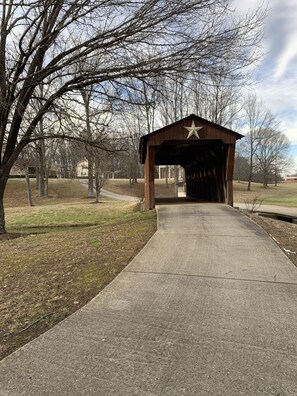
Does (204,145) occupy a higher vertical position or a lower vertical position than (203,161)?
higher

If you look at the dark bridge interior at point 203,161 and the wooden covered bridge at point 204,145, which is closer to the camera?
the wooden covered bridge at point 204,145

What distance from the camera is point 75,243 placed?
25.8 ft

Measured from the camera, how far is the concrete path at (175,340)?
2354mm

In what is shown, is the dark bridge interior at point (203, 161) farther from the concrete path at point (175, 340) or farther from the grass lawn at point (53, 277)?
the concrete path at point (175, 340)

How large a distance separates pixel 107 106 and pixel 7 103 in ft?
9.60

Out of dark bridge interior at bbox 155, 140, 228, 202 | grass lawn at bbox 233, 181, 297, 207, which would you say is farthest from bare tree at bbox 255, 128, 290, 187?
dark bridge interior at bbox 155, 140, 228, 202

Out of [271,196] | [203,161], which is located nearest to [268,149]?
[271,196]

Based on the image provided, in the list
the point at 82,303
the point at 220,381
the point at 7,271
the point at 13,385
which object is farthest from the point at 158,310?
the point at 7,271

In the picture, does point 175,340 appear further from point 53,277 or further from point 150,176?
point 150,176

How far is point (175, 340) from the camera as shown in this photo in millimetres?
2965

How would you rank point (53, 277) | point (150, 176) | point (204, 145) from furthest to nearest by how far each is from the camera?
1. point (204, 145)
2. point (150, 176)
3. point (53, 277)

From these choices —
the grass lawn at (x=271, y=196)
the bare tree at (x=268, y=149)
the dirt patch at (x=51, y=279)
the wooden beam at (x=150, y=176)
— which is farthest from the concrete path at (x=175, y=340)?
the bare tree at (x=268, y=149)

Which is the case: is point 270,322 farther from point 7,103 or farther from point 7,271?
point 7,103

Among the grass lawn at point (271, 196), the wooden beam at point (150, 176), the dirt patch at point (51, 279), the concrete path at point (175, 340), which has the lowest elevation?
the grass lawn at point (271, 196)
